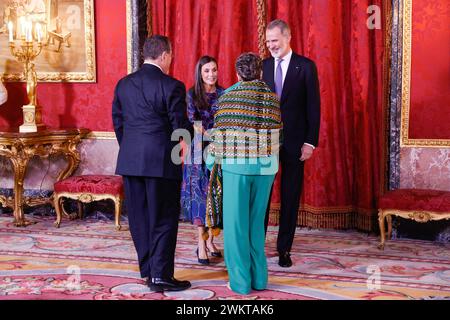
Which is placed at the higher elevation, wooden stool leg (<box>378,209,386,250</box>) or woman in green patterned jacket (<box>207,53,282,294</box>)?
woman in green patterned jacket (<box>207,53,282,294</box>)

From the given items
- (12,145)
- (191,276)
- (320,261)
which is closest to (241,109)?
(191,276)

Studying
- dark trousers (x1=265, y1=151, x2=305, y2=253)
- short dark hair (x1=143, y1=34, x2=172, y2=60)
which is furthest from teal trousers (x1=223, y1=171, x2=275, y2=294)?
short dark hair (x1=143, y1=34, x2=172, y2=60)

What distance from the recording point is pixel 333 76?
546 cm

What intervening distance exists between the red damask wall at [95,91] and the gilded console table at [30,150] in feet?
0.73

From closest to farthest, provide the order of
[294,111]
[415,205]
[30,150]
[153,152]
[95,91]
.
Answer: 1. [153,152]
2. [294,111]
3. [415,205]
4. [30,150]
5. [95,91]

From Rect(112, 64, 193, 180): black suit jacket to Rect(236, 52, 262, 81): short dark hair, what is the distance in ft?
1.20

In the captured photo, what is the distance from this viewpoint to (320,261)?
454 cm

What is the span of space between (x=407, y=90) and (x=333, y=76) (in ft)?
2.14

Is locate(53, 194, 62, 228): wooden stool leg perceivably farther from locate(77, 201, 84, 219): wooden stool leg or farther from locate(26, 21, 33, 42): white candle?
locate(26, 21, 33, 42): white candle

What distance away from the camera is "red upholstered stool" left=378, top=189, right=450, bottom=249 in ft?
15.7

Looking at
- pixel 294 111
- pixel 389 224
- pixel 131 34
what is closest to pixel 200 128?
pixel 294 111

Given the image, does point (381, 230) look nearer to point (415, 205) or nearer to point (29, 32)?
point (415, 205)

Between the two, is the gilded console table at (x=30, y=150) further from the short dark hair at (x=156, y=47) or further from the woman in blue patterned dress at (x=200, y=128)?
the short dark hair at (x=156, y=47)

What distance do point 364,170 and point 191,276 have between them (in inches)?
83.4
